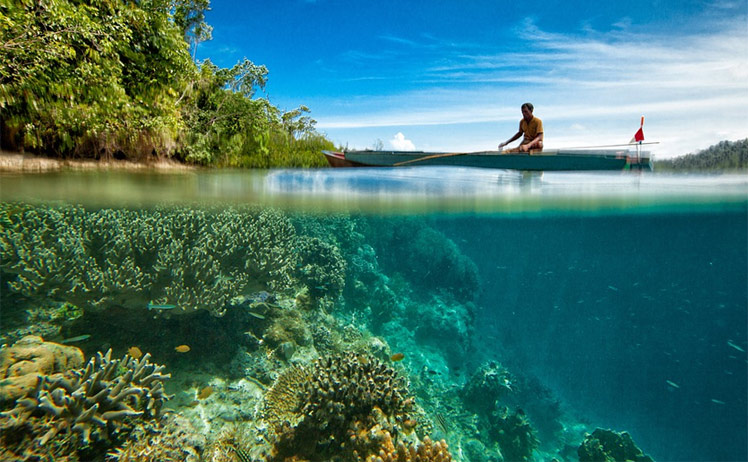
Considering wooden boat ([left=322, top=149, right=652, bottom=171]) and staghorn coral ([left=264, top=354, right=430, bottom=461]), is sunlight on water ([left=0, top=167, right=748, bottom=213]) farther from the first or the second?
staghorn coral ([left=264, top=354, right=430, bottom=461])

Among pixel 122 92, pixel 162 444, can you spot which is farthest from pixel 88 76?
pixel 162 444

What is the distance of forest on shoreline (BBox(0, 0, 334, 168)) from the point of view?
7965 mm

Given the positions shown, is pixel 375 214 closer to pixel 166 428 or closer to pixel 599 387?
pixel 166 428

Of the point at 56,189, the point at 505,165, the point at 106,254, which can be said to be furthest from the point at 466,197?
the point at 56,189

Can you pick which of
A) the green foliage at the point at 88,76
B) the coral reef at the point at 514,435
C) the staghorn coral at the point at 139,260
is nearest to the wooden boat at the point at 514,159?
the staghorn coral at the point at 139,260

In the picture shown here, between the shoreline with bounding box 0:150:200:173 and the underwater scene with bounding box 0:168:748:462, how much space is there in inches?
12.4

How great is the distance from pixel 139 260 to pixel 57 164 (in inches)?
200

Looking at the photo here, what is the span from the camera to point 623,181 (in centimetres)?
1163

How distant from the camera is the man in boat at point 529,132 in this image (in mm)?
10930

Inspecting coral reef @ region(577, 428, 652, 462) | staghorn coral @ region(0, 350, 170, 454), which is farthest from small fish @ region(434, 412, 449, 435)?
staghorn coral @ region(0, 350, 170, 454)

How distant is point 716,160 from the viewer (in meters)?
10.7

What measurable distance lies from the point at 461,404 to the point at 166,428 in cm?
855

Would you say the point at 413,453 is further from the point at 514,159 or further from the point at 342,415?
the point at 514,159

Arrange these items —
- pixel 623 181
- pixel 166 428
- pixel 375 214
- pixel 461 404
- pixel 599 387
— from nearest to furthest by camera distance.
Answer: pixel 166 428 < pixel 461 404 < pixel 623 181 < pixel 375 214 < pixel 599 387
